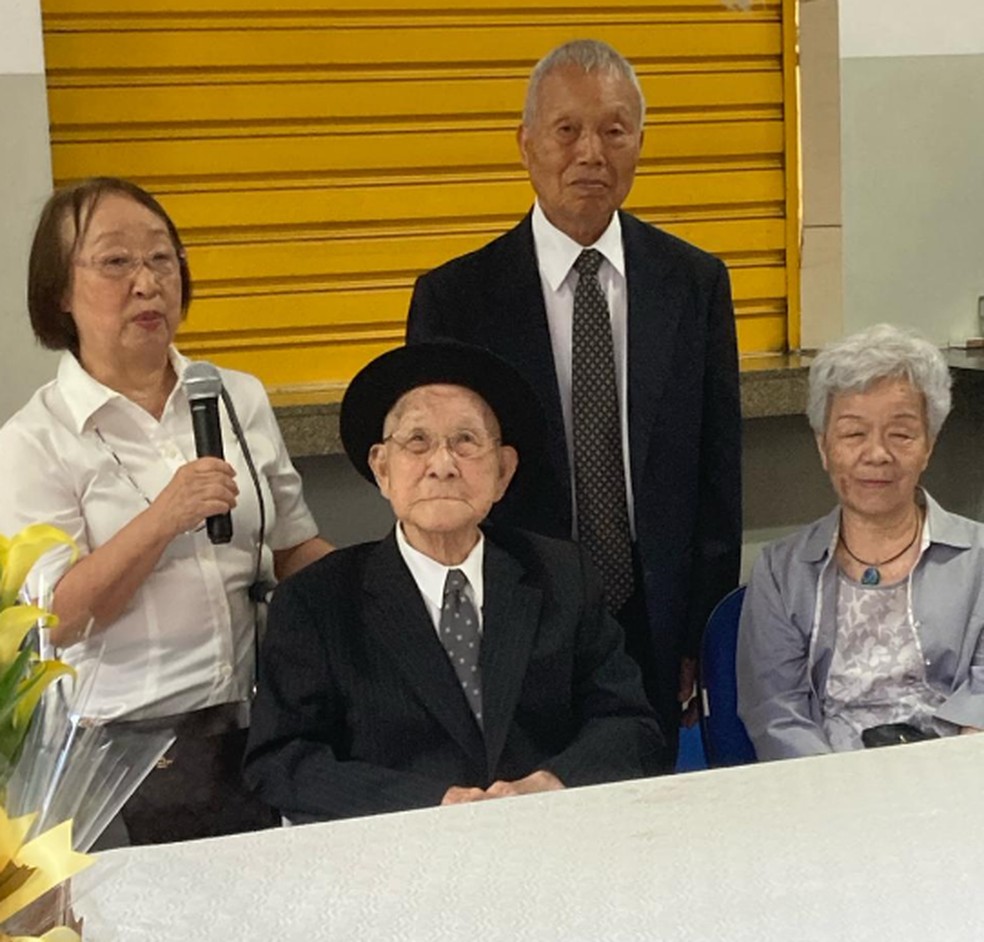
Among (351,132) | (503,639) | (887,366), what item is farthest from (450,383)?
(351,132)

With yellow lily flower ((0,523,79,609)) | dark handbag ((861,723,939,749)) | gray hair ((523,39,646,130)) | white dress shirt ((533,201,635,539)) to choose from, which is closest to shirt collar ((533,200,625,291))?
white dress shirt ((533,201,635,539))

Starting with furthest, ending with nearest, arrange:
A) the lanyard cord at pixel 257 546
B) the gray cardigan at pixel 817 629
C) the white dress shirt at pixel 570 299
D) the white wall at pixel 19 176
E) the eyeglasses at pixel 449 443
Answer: the white wall at pixel 19 176 → the white dress shirt at pixel 570 299 → the gray cardigan at pixel 817 629 → the lanyard cord at pixel 257 546 → the eyeglasses at pixel 449 443

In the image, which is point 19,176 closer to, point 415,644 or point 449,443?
point 449,443

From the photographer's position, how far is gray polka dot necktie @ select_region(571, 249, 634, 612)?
9.23ft

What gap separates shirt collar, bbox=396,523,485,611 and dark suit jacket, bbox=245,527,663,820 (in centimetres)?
1

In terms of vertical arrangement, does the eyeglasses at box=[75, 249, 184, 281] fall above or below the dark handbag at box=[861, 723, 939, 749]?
above

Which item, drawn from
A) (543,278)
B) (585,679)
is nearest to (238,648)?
(585,679)

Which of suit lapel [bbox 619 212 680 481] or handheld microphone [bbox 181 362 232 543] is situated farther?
suit lapel [bbox 619 212 680 481]

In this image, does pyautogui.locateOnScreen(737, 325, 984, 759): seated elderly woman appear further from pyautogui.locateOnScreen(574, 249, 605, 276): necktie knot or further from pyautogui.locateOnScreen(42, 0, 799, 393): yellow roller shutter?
pyautogui.locateOnScreen(42, 0, 799, 393): yellow roller shutter

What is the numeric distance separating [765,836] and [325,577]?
3.14 feet

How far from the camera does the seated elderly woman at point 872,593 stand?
274 cm

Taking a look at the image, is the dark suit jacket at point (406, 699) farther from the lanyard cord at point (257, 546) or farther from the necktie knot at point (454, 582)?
the lanyard cord at point (257, 546)

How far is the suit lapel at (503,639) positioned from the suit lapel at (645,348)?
51 centimetres

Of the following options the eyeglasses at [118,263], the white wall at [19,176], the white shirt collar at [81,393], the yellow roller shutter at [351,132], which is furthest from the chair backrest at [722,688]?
the white wall at [19,176]
